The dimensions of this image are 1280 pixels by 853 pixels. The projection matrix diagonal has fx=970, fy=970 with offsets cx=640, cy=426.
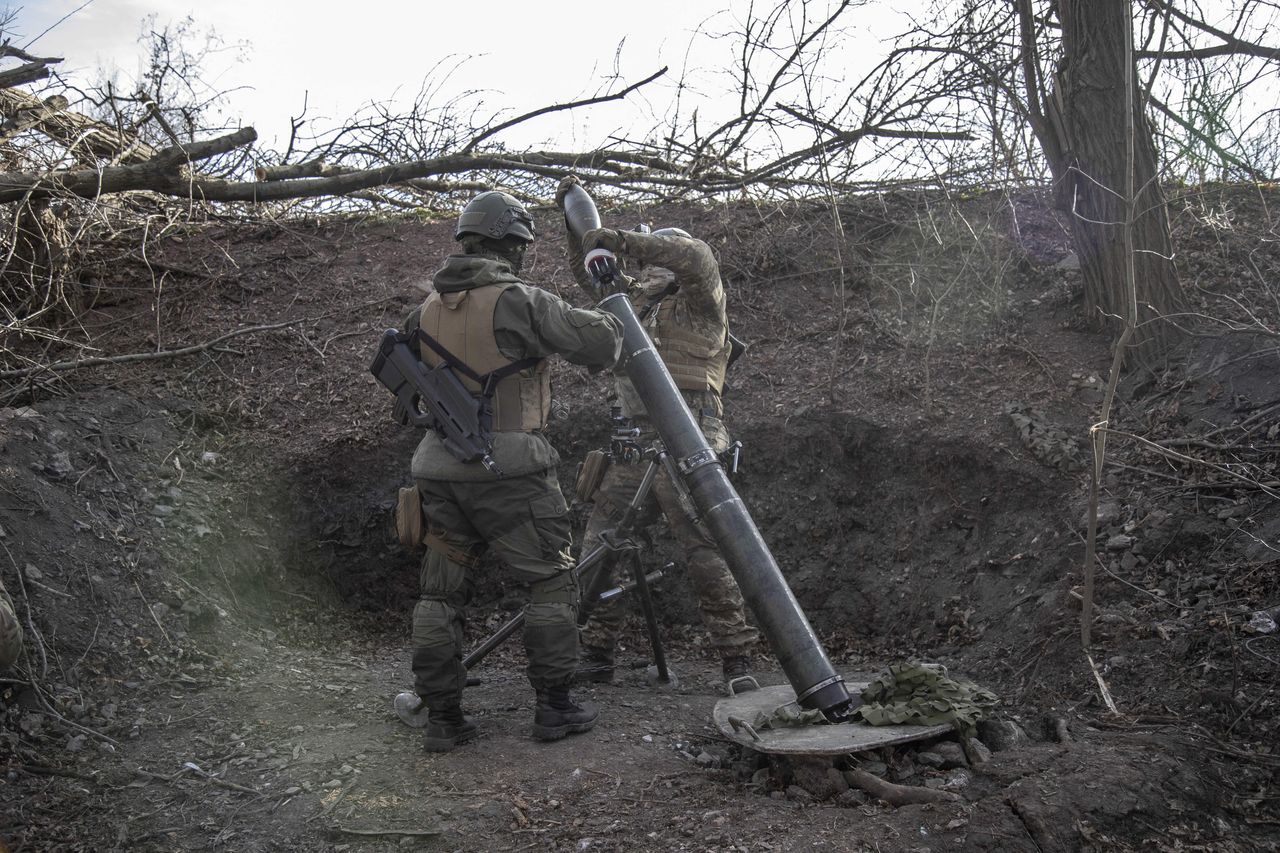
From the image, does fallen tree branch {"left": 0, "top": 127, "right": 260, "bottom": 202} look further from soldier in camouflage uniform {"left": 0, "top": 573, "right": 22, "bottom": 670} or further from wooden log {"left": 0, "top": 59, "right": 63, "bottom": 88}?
soldier in camouflage uniform {"left": 0, "top": 573, "right": 22, "bottom": 670}

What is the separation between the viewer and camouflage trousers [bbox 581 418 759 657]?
474cm

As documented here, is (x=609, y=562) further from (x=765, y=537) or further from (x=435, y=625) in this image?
(x=765, y=537)

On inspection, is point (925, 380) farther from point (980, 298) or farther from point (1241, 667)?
point (1241, 667)

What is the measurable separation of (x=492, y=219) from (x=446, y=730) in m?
2.15

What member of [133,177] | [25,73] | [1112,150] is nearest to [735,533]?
[1112,150]

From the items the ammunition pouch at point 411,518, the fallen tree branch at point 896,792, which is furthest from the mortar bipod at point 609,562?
the fallen tree branch at point 896,792

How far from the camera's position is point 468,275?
4.01 m

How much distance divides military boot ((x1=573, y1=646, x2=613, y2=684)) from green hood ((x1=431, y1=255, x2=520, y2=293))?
6.64 feet

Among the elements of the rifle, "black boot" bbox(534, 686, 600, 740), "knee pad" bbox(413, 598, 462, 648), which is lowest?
"black boot" bbox(534, 686, 600, 740)

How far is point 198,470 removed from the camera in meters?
5.78

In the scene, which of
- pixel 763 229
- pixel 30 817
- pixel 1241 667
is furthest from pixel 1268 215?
pixel 30 817

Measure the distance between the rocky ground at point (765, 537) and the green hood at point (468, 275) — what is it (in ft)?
6.28

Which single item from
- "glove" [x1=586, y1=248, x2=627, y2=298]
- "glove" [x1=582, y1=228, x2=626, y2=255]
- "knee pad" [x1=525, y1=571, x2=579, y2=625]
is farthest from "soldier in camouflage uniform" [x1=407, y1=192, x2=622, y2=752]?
"glove" [x1=582, y1=228, x2=626, y2=255]

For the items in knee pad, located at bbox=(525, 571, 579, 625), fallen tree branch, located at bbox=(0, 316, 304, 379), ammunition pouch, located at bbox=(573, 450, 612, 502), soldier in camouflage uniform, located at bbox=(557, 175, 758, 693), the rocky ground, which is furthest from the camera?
fallen tree branch, located at bbox=(0, 316, 304, 379)
